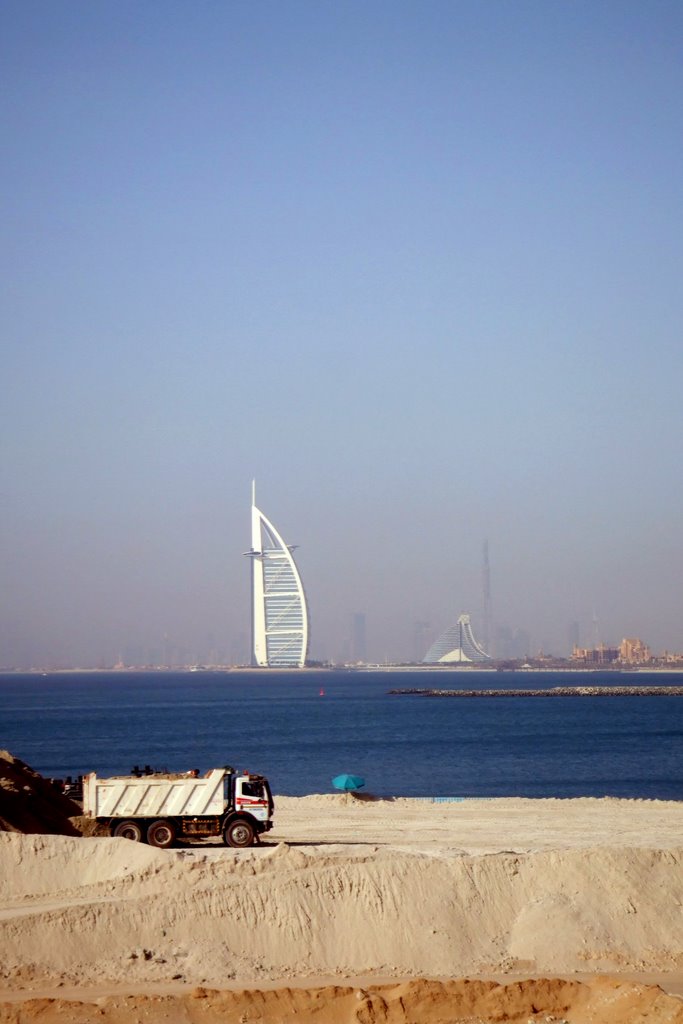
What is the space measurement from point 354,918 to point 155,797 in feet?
27.2

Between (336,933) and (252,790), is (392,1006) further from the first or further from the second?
(252,790)

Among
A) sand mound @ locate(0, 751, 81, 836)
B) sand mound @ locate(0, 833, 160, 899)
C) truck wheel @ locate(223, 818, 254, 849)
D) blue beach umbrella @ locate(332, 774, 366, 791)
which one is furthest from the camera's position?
blue beach umbrella @ locate(332, 774, 366, 791)

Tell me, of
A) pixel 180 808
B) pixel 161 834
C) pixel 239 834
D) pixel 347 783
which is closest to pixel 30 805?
pixel 161 834

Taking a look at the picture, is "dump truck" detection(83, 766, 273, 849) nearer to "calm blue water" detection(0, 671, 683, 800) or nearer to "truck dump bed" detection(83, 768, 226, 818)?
"truck dump bed" detection(83, 768, 226, 818)

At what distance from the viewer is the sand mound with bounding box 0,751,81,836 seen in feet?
81.8

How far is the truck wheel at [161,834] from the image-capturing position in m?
24.6

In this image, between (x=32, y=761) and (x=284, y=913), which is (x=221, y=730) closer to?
(x=32, y=761)

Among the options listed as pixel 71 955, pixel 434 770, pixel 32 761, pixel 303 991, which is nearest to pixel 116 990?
pixel 71 955

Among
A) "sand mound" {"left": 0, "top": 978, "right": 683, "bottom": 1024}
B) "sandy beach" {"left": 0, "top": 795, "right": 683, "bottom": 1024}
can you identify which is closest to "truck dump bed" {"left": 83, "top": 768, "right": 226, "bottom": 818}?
"sandy beach" {"left": 0, "top": 795, "right": 683, "bottom": 1024}

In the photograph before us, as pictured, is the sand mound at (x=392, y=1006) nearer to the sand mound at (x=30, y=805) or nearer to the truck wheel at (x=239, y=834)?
the truck wheel at (x=239, y=834)

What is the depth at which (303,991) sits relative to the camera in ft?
49.3

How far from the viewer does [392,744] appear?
222 feet

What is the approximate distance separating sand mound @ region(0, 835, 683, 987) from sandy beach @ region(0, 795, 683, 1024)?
0.03 meters

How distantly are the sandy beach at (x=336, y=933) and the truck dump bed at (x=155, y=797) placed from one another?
10.5 feet
